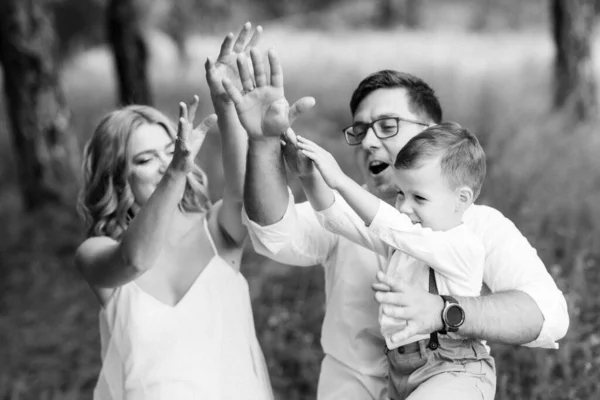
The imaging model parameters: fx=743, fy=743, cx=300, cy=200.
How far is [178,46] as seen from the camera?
9.09 m

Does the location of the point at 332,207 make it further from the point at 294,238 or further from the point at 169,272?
the point at 169,272

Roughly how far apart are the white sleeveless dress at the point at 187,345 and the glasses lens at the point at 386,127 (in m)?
0.76

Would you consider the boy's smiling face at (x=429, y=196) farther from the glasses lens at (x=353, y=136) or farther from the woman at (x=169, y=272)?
the woman at (x=169, y=272)

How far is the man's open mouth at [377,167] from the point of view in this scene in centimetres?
260

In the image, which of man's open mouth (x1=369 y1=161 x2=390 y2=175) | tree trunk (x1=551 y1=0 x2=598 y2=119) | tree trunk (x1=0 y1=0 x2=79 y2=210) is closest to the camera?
man's open mouth (x1=369 y1=161 x2=390 y2=175)

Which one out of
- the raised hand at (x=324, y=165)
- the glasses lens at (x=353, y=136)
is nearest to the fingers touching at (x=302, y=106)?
the raised hand at (x=324, y=165)

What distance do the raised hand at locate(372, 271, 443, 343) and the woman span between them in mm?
804

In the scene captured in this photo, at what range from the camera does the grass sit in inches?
156

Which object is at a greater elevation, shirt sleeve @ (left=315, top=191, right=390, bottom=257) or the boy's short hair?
the boy's short hair

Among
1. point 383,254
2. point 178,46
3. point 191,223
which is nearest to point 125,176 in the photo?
point 191,223

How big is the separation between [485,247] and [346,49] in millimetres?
7382

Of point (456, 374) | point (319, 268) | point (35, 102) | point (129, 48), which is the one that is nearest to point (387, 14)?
point (129, 48)

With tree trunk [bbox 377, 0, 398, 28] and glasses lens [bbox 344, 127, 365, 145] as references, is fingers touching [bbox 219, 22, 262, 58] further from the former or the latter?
tree trunk [bbox 377, 0, 398, 28]

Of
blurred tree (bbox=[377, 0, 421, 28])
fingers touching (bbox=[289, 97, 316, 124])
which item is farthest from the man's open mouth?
blurred tree (bbox=[377, 0, 421, 28])
